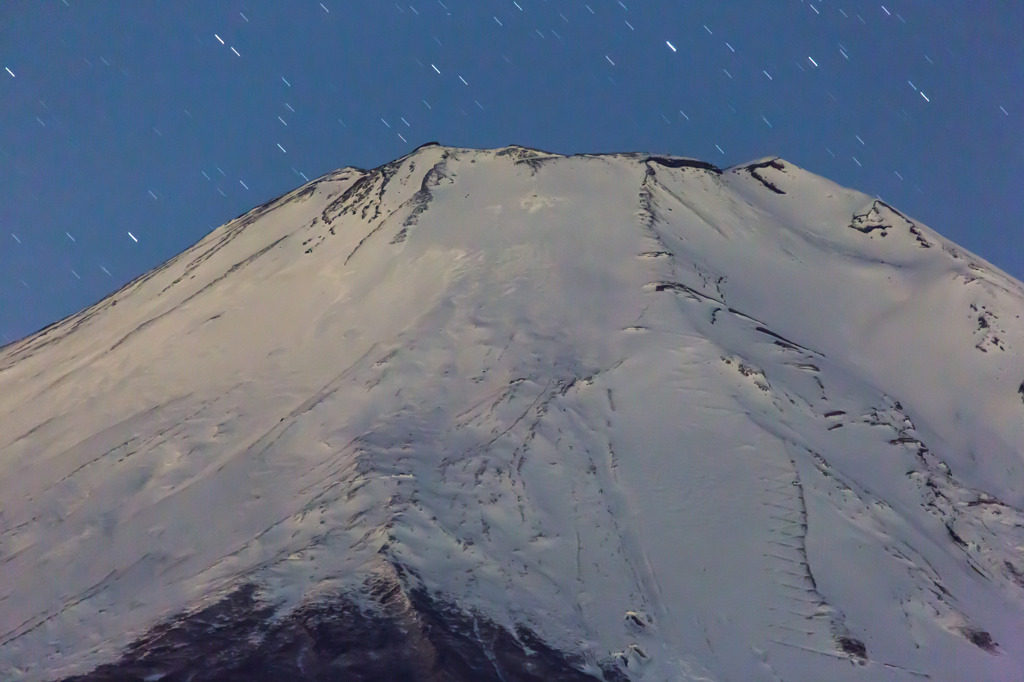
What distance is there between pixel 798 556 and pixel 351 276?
3454 cm

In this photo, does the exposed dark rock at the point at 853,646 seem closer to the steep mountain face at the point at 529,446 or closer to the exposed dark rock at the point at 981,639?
the steep mountain face at the point at 529,446

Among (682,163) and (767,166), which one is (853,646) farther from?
(767,166)

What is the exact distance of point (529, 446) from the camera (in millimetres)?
53344

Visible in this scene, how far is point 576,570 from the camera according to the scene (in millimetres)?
47062

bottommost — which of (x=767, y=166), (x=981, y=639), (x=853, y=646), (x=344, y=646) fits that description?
(x=981, y=639)

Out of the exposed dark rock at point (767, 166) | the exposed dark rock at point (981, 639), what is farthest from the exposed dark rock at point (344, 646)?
the exposed dark rock at point (767, 166)

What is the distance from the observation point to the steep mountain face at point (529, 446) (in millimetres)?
43719

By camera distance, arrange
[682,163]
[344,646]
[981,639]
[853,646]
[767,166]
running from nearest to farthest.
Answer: [344,646] → [853,646] → [981,639] → [682,163] → [767,166]

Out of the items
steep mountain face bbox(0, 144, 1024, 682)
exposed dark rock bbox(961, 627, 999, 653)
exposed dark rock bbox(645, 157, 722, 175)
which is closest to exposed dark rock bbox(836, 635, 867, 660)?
steep mountain face bbox(0, 144, 1024, 682)

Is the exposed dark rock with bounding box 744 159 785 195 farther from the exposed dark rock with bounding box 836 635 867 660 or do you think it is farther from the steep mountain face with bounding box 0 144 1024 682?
the exposed dark rock with bounding box 836 635 867 660

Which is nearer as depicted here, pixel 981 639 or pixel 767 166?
pixel 981 639

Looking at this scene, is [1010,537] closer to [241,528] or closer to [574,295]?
[574,295]

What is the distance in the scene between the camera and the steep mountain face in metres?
43.7

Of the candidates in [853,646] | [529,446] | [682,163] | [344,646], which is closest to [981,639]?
[853,646]
